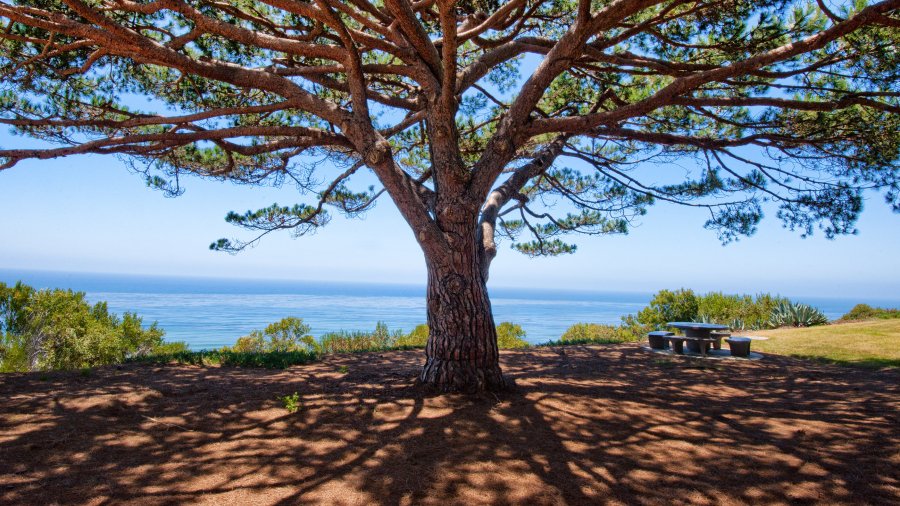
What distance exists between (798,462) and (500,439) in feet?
6.00

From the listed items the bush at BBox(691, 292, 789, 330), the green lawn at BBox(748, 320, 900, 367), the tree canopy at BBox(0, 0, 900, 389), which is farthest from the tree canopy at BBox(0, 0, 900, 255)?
the bush at BBox(691, 292, 789, 330)

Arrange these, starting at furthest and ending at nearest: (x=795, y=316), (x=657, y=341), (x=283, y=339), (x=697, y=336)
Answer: (x=795, y=316) → (x=283, y=339) → (x=657, y=341) → (x=697, y=336)

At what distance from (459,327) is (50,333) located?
24.4 ft

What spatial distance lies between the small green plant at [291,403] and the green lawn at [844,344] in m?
8.05

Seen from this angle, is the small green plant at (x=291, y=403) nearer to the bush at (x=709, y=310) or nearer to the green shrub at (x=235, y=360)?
the green shrub at (x=235, y=360)

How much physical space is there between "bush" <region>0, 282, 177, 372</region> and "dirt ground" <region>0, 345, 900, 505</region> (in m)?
3.10

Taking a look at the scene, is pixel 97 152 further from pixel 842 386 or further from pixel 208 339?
pixel 208 339

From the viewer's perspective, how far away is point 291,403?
3.92 m

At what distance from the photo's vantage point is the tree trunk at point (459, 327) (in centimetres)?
429

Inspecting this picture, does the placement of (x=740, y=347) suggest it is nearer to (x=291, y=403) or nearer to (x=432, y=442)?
(x=432, y=442)

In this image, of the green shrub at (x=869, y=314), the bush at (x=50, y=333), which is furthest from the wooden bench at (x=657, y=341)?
the bush at (x=50, y=333)

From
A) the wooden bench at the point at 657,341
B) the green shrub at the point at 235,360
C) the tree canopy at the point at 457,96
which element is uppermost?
the tree canopy at the point at 457,96

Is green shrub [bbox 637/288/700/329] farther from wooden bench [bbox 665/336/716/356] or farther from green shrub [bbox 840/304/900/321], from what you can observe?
green shrub [bbox 840/304/900/321]

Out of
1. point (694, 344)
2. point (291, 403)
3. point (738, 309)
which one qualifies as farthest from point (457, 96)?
point (738, 309)
